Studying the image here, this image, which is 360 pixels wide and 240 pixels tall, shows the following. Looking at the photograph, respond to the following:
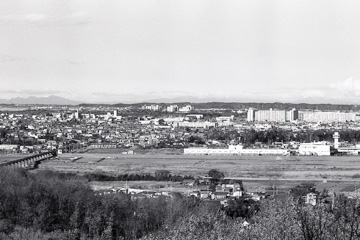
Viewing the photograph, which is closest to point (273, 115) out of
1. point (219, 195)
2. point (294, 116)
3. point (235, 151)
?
point (294, 116)

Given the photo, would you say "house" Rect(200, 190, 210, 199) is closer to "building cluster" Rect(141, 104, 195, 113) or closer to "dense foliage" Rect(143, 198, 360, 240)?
"dense foliage" Rect(143, 198, 360, 240)

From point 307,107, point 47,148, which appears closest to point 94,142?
point 47,148

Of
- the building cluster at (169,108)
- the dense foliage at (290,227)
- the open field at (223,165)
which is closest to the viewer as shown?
the dense foliage at (290,227)

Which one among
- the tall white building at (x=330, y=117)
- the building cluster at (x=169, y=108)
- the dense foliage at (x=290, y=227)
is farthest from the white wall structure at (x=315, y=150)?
the building cluster at (x=169, y=108)

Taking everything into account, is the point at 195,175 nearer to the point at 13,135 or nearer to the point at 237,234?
the point at 237,234

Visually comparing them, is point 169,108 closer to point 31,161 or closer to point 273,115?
point 273,115

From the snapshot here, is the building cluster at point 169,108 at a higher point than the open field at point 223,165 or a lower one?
higher

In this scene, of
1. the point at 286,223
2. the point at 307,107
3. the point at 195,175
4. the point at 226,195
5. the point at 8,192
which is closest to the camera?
the point at 286,223

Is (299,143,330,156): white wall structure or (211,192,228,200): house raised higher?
(211,192,228,200): house

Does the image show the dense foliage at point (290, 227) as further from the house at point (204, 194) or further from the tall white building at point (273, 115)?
the tall white building at point (273, 115)

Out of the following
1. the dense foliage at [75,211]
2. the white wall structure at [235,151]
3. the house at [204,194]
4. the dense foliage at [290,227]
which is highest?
the dense foliage at [290,227]

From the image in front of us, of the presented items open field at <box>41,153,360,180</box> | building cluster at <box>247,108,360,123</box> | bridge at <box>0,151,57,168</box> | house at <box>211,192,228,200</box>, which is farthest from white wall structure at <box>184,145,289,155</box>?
building cluster at <box>247,108,360,123</box>
